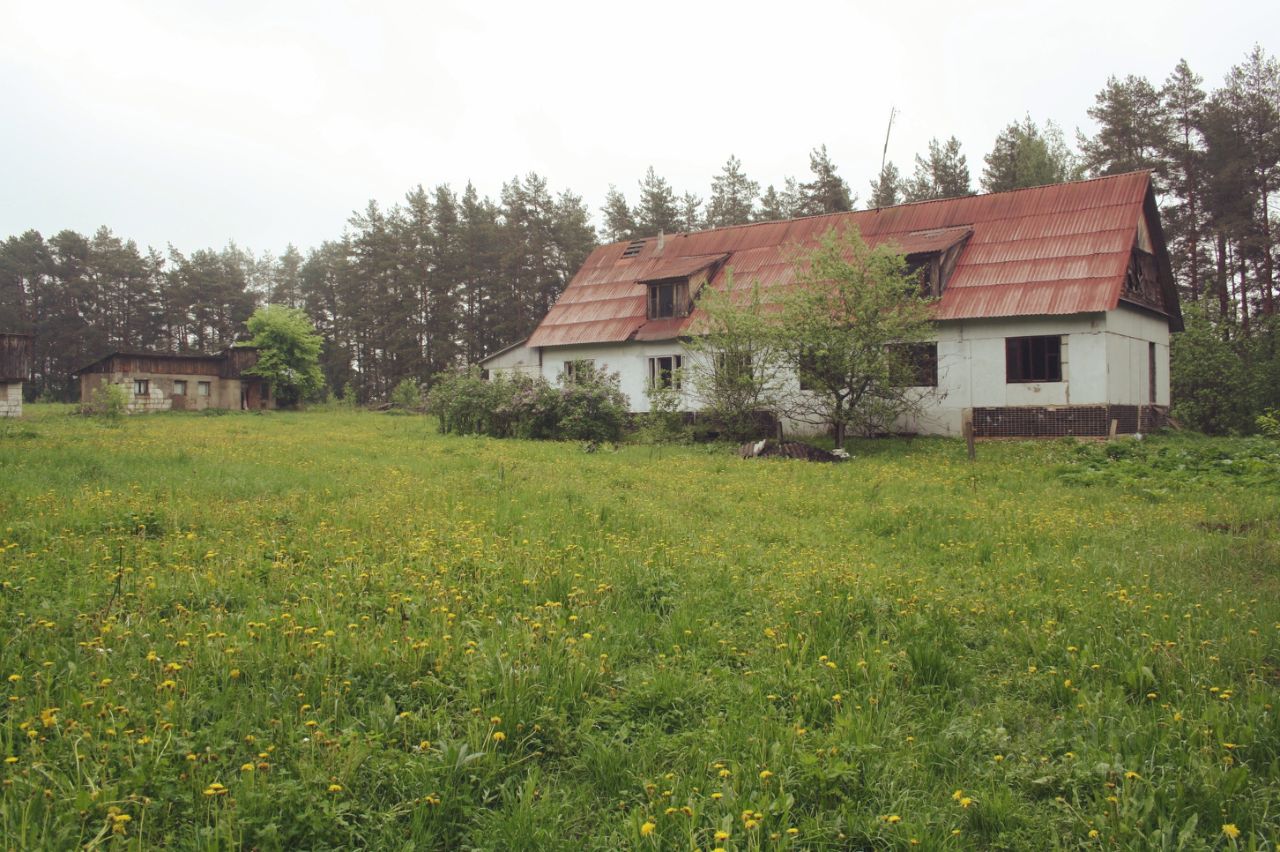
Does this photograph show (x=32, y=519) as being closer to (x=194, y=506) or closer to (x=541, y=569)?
(x=194, y=506)

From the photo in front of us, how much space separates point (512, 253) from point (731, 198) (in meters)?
16.6

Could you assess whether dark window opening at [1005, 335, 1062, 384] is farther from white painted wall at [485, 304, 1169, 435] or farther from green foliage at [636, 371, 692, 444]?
green foliage at [636, 371, 692, 444]

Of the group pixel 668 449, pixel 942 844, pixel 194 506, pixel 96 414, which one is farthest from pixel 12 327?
pixel 942 844

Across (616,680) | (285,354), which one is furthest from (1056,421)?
(285,354)

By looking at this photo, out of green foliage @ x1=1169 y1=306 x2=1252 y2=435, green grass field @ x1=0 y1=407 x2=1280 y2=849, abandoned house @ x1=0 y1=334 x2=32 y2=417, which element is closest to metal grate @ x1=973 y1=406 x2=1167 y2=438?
green foliage @ x1=1169 y1=306 x2=1252 y2=435

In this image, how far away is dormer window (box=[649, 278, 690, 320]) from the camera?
1131 inches

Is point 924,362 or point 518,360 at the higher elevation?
point 518,360

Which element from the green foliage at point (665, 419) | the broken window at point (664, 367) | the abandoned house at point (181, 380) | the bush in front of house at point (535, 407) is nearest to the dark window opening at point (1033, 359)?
the green foliage at point (665, 419)

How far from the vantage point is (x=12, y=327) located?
6012cm

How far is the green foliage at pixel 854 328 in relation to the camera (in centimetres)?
1969

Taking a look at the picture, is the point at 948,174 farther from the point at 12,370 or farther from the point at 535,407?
the point at 12,370

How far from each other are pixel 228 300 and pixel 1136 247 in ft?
209

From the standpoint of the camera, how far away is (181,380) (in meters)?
45.6

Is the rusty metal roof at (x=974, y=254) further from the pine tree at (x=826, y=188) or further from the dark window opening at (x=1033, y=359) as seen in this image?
the pine tree at (x=826, y=188)
